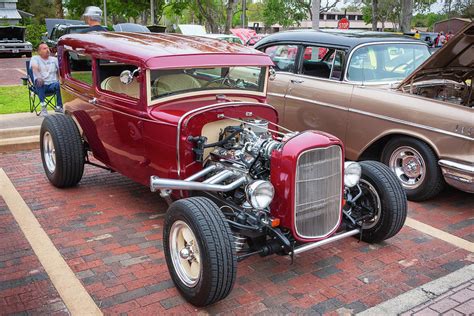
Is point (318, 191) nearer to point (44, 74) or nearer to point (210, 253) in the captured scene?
point (210, 253)

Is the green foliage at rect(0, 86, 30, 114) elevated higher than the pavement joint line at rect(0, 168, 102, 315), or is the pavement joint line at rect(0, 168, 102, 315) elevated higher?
the green foliage at rect(0, 86, 30, 114)

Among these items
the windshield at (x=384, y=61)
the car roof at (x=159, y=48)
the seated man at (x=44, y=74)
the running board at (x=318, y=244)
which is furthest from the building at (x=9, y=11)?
the running board at (x=318, y=244)

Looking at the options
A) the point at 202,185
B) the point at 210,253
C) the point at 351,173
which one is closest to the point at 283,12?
the point at 351,173

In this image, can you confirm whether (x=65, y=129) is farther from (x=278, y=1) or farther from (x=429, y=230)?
(x=278, y=1)

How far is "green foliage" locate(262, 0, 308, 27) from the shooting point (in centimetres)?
5206

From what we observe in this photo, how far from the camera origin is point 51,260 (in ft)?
13.0

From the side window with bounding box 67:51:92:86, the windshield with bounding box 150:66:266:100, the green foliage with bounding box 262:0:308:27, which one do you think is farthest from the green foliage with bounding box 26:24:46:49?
the windshield with bounding box 150:66:266:100

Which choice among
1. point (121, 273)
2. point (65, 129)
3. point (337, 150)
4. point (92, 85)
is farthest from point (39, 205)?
point (337, 150)

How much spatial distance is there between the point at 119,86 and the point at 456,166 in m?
3.67

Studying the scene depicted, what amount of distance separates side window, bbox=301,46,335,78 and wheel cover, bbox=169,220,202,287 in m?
3.66

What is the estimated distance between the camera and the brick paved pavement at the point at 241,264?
135 inches

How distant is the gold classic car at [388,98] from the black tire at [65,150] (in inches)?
114

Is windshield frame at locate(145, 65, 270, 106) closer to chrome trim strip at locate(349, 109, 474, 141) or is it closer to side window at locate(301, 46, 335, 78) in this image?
chrome trim strip at locate(349, 109, 474, 141)

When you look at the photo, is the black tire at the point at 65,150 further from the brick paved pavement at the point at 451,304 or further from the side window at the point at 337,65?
the brick paved pavement at the point at 451,304
